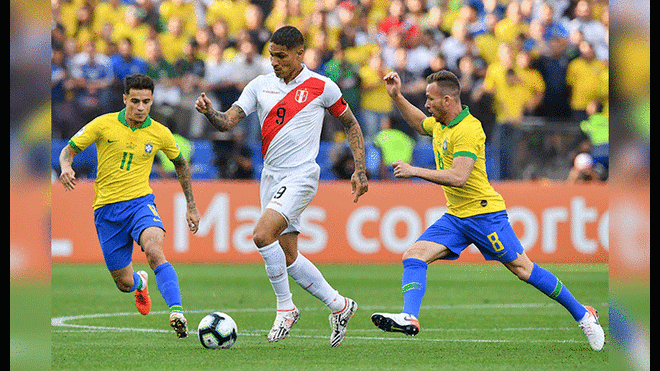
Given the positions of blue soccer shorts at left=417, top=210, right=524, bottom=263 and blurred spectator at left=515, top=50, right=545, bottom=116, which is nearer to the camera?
blue soccer shorts at left=417, top=210, right=524, bottom=263

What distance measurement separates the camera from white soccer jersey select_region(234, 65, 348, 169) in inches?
289

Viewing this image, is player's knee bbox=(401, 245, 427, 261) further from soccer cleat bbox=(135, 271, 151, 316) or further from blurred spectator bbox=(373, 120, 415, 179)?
blurred spectator bbox=(373, 120, 415, 179)

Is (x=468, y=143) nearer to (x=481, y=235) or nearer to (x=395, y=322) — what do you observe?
(x=481, y=235)

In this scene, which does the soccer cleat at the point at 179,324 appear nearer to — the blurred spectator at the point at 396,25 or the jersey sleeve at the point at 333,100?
the jersey sleeve at the point at 333,100

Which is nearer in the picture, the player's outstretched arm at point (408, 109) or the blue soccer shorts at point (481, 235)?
the blue soccer shorts at point (481, 235)

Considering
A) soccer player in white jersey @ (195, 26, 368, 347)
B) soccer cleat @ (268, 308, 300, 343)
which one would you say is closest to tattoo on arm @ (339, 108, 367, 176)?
soccer player in white jersey @ (195, 26, 368, 347)

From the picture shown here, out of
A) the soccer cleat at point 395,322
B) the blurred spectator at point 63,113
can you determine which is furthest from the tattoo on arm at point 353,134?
the blurred spectator at point 63,113

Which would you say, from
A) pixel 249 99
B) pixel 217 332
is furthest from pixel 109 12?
pixel 217 332

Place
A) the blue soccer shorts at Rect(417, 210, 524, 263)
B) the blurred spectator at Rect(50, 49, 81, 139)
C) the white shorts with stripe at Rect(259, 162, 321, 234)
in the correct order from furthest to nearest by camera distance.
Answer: the blurred spectator at Rect(50, 49, 81, 139) < the white shorts with stripe at Rect(259, 162, 321, 234) < the blue soccer shorts at Rect(417, 210, 524, 263)

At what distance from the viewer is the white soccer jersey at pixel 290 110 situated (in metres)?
7.34

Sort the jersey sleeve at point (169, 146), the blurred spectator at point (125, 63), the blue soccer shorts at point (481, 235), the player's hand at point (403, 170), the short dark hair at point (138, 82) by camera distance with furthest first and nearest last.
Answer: the blurred spectator at point (125, 63)
the jersey sleeve at point (169, 146)
the short dark hair at point (138, 82)
the blue soccer shorts at point (481, 235)
the player's hand at point (403, 170)

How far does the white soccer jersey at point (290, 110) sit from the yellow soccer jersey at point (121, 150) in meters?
1.03
